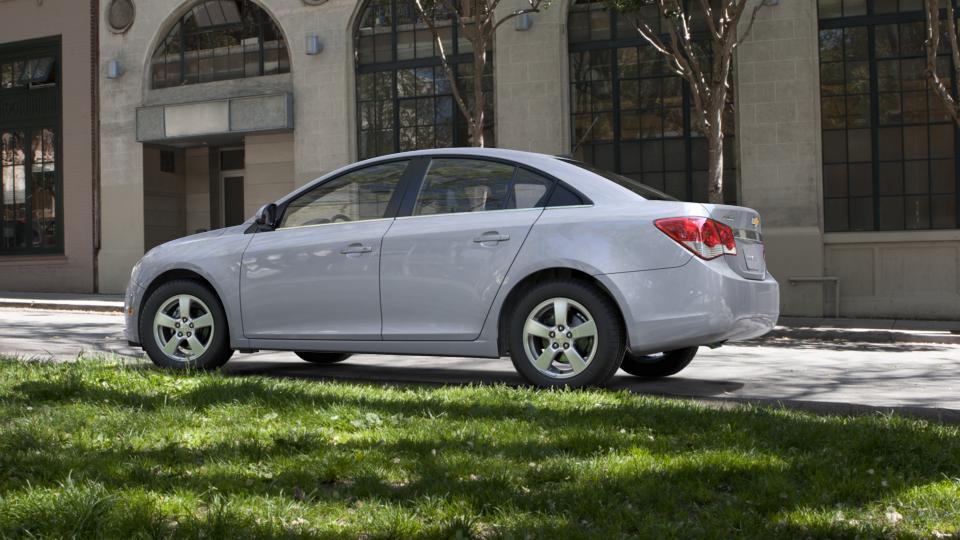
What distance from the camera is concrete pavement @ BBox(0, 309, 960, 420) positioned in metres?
6.97

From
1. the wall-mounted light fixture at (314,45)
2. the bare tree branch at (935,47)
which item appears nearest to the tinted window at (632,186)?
the bare tree branch at (935,47)

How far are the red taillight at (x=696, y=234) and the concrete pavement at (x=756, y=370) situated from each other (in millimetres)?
991

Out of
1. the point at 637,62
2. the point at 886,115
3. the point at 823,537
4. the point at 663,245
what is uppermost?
the point at 637,62

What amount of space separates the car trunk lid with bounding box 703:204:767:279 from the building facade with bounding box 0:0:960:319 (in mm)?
10847

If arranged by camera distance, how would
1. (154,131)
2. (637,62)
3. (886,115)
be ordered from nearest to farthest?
(886,115)
(637,62)
(154,131)

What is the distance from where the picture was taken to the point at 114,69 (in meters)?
23.3

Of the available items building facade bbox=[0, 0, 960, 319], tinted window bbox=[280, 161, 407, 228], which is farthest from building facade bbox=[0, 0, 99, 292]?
tinted window bbox=[280, 161, 407, 228]

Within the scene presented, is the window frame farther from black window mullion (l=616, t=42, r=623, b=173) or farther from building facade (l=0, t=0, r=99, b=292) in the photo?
black window mullion (l=616, t=42, r=623, b=173)

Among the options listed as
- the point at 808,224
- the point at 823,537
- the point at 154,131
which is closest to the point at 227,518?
the point at 823,537

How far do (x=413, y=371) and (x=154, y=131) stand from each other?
16.5m

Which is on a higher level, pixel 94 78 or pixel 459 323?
pixel 94 78

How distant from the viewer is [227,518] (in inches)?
129

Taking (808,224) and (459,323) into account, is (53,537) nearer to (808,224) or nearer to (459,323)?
(459,323)

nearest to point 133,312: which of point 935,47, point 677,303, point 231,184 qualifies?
point 677,303
